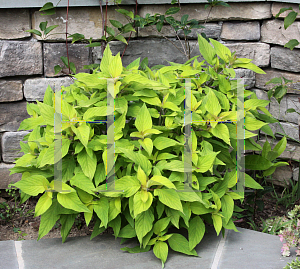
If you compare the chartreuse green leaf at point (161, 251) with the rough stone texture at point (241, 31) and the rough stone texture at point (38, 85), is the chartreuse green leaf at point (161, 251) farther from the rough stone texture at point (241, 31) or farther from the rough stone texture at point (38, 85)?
the rough stone texture at point (241, 31)

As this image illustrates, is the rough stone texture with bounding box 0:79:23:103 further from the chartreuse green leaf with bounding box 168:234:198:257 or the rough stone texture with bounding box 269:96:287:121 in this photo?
the rough stone texture with bounding box 269:96:287:121

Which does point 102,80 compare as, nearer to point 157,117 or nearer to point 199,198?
point 157,117

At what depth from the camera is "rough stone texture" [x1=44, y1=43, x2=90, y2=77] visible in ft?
7.38

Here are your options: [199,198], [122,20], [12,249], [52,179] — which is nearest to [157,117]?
[199,198]

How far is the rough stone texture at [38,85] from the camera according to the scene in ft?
7.45

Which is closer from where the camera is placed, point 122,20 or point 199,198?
point 199,198

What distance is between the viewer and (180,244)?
1431 mm

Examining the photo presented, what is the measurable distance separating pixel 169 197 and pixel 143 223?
169 millimetres

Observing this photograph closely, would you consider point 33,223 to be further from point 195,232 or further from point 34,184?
point 195,232

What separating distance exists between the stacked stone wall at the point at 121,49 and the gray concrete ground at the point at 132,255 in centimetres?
101

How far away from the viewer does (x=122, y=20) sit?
7.34 feet

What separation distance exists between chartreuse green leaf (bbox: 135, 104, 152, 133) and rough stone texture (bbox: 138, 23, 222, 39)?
1.11 m

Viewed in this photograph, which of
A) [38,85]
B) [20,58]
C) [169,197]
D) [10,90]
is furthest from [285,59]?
[10,90]

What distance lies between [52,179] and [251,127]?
3.23ft
